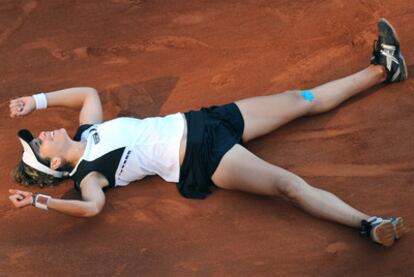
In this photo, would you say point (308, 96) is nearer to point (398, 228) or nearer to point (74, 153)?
point (398, 228)

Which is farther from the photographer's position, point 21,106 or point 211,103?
point 211,103

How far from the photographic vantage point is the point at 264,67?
5250 millimetres

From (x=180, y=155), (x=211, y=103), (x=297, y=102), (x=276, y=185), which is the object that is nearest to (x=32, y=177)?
(x=180, y=155)

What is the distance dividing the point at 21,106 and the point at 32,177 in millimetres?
502

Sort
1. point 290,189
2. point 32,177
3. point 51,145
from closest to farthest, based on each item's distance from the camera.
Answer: point 290,189
point 51,145
point 32,177

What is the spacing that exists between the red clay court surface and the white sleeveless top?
7.9 inches

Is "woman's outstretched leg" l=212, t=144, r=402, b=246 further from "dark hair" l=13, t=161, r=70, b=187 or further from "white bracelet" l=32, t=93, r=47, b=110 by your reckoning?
"white bracelet" l=32, t=93, r=47, b=110

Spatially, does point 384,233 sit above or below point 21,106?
below

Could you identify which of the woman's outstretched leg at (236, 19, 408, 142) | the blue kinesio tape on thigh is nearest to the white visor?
the woman's outstretched leg at (236, 19, 408, 142)

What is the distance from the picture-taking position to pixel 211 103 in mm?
5074

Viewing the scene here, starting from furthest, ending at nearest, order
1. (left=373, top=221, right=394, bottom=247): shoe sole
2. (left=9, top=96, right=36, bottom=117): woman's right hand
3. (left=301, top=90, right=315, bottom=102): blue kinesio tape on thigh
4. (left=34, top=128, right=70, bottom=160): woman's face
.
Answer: (left=301, top=90, right=315, bottom=102): blue kinesio tape on thigh
(left=9, top=96, right=36, bottom=117): woman's right hand
(left=34, top=128, right=70, bottom=160): woman's face
(left=373, top=221, right=394, bottom=247): shoe sole

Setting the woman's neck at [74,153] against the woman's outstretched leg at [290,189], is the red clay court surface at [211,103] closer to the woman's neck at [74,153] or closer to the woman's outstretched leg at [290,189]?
the woman's outstretched leg at [290,189]

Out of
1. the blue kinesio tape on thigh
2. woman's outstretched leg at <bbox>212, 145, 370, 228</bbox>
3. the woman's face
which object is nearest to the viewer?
woman's outstretched leg at <bbox>212, 145, 370, 228</bbox>

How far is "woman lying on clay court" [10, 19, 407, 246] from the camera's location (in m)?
4.12
